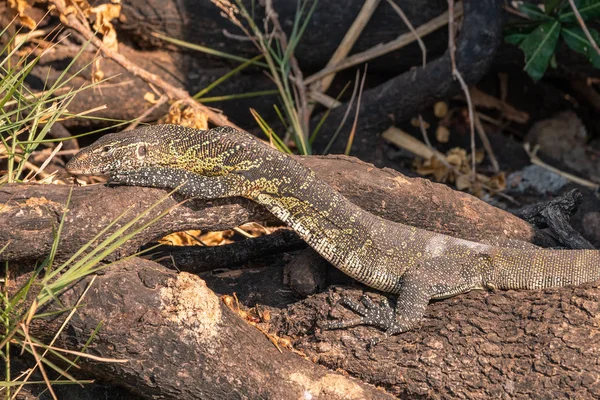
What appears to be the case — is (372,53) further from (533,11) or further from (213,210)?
(213,210)

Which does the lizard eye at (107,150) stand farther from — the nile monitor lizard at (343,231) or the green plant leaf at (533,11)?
the green plant leaf at (533,11)

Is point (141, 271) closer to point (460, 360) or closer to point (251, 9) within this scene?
point (460, 360)

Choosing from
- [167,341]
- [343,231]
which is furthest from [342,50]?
[167,341]

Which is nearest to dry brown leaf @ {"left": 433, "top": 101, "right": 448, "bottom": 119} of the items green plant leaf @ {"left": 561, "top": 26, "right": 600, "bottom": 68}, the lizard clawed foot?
green plant leaf @ {"left": 561, "top": 26, "right": 600, "bottom": 68}

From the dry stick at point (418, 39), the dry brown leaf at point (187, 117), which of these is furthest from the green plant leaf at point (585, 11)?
the dry brown leaf at point (187, 117)

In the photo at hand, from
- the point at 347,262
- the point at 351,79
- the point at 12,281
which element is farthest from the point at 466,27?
the point at 12,281

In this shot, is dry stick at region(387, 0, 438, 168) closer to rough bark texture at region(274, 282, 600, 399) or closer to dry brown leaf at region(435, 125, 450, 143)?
dry brown leaf at region(435, 125, 450, 143)
